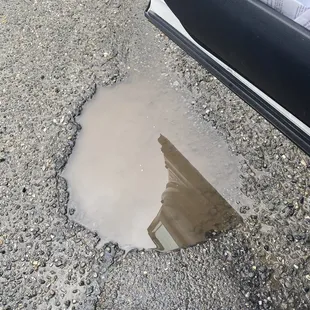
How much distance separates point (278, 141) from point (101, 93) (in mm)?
1059

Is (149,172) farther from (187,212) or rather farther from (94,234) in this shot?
(94,234)

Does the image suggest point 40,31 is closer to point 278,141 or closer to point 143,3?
point 143,3

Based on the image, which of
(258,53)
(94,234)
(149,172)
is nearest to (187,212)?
(149,172)

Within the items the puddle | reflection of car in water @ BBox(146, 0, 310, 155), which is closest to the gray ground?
the puddle

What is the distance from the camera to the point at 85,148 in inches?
103

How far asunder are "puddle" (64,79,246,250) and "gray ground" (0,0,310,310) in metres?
0.07

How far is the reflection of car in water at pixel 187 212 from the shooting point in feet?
7.39

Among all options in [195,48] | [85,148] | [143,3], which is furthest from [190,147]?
[143,3]

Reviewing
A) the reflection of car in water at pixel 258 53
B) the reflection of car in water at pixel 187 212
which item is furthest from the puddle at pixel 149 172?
the reflection of car in water at pixel 258 53

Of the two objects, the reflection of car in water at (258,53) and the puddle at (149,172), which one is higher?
the reflection of car in water at (258,53)

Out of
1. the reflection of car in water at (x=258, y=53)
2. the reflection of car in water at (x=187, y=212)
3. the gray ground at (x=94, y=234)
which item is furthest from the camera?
the reflection of car in water at (x=187, y=212)

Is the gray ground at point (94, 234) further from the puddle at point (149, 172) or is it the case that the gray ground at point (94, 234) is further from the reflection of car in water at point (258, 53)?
the reflection of car in water at point (258, 53)

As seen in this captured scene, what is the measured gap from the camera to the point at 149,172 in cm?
248

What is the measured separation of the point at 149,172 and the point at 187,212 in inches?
12.2
